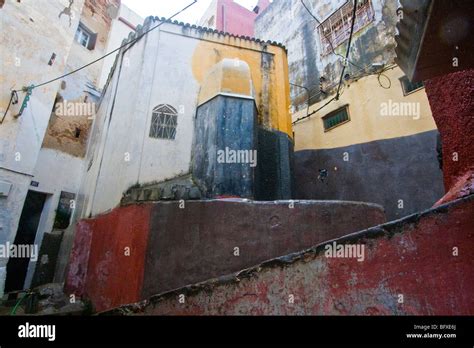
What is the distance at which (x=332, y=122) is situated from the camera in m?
10.9

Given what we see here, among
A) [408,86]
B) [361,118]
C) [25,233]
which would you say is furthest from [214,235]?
[25,233]

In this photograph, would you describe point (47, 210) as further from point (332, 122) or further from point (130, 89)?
point (332, 122)

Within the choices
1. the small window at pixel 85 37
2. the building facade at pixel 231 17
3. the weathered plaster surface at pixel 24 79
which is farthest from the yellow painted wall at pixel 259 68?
the building facade at pixel 231 17

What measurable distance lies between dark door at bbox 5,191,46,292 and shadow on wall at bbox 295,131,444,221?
10.6m

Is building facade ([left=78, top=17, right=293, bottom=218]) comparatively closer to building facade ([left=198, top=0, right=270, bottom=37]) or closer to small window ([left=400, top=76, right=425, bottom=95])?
small window ([left=400, top=76, right=425, bottom=95])

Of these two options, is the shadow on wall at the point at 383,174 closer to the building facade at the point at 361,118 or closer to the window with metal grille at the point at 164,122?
the building facade at the point at 361,118

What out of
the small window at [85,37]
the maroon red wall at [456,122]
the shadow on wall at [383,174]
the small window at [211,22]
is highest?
the small window at [211,22]

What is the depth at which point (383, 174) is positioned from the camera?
28.5ft

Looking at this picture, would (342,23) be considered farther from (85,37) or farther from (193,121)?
(85,37)

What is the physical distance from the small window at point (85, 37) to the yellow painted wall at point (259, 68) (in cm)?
959

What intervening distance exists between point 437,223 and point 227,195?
4245mm

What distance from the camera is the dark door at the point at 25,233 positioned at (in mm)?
10930
